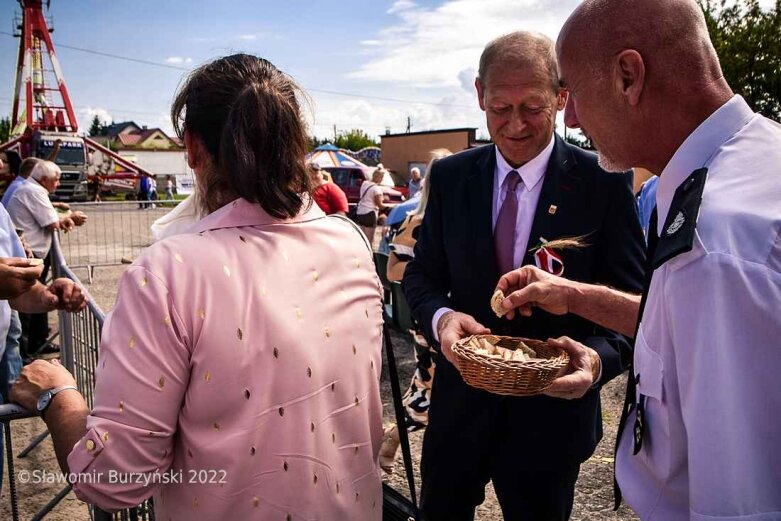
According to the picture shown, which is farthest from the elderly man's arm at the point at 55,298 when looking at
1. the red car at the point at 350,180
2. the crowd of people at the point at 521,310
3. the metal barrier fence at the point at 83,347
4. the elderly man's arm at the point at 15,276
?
the red car at the point at 350,180

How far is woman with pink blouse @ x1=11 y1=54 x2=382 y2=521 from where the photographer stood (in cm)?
116

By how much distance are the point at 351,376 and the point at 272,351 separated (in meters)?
0.26

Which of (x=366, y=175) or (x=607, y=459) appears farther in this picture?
(x=366, y=175)

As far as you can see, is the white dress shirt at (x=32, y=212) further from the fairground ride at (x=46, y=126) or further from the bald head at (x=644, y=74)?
the fairground ride at (x=46, y=126)

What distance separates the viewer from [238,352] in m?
1.21

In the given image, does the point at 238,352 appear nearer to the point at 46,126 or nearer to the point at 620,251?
the point at 620,251

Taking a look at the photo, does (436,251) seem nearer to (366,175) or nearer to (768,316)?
(768,316)

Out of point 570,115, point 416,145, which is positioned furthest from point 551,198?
point 416,145

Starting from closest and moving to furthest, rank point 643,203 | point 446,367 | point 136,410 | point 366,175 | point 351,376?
point 136,410 → point 351,376 → point 446,367 → point 643,203 → point 366,175

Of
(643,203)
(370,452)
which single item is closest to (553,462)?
(370,452)

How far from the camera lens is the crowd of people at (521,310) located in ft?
2.77

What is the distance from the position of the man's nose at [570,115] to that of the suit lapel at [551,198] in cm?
59

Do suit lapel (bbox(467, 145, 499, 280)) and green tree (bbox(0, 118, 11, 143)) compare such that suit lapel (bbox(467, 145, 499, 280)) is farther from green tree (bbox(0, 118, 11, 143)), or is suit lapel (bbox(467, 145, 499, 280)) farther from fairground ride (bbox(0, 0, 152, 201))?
green tree (bbox(0, 118, 11, 143))

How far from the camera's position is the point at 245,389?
1226 millimetres
